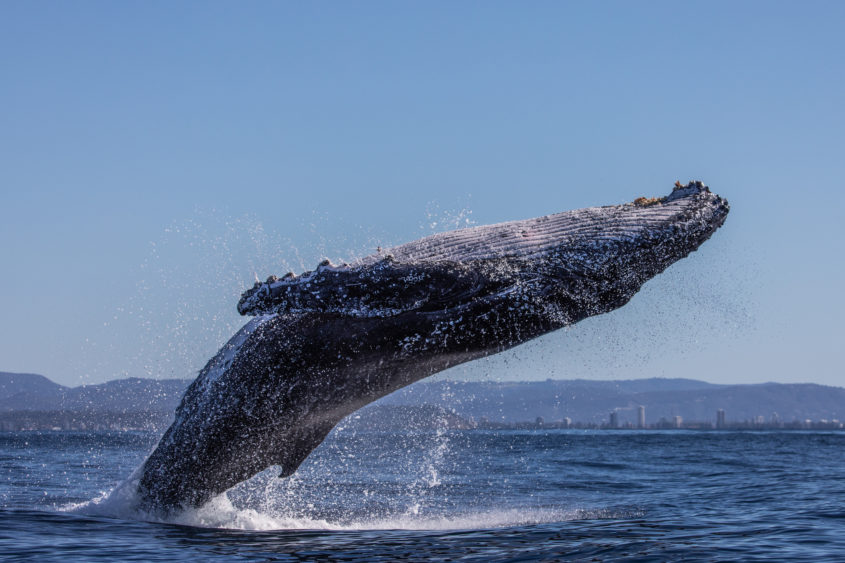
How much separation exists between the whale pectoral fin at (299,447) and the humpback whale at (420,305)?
0.64 ft

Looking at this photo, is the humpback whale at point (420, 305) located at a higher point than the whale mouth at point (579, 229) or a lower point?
lower

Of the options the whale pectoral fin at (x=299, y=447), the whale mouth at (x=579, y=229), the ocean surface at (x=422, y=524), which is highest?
the whale mouth at (x=579, y=229)

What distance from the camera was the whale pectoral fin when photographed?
7484 millimetres

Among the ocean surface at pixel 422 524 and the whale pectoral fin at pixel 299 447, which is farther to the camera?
the whale pectoral fin at pixel 299 447

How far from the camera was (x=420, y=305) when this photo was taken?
6.28 m

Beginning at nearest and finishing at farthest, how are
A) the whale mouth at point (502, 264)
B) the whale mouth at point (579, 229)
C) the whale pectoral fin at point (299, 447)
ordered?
1. the whale mouth at point (502, 264)
2. the whale mouth at point (579, 229)
3. the whale pectoral fin at point (299, 447)

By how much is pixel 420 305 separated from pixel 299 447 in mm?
2172

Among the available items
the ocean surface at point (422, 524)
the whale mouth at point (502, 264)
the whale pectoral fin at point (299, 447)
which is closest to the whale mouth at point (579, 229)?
the whale mouth at point (502, 264)

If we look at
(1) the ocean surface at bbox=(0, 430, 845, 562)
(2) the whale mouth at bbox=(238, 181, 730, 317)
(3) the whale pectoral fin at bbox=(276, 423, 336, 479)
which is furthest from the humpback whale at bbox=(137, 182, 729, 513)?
(1) the ocean surface at bbox=(0, 430, 845, 562)

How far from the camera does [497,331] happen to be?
6430 millimetres

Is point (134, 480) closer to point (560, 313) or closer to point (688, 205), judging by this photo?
point (560, 313)

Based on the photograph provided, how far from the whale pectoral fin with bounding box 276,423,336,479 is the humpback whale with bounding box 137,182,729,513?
0.20 m

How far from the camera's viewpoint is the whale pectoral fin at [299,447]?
7.48 m

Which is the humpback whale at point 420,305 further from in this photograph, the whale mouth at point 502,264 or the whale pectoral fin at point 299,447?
the whale pectoral fin at point 299,447
